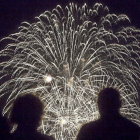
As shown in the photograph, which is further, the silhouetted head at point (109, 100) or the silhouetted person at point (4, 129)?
the silhouetted head at point (109, 100)

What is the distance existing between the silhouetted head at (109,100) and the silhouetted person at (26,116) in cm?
106

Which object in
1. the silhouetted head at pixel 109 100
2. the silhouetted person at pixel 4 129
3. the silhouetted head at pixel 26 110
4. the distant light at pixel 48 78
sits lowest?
the silhouetted person at pixel 4 129

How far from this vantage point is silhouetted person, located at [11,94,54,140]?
520 centimetres

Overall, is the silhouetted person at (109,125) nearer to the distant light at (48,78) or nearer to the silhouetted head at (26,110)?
the silhouetted head at (26,110)

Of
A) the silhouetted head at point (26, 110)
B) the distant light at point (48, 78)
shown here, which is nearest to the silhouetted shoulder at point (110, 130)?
the silhouetted head at point (26, 110)

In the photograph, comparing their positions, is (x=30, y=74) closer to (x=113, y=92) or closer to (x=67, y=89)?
(x=67, y=89)

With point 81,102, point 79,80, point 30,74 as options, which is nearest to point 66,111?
point 81,102

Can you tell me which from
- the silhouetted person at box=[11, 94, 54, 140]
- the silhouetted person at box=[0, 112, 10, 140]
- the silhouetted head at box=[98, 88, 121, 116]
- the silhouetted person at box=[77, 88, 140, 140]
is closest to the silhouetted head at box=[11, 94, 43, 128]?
the silhouetted person at box=[11, 94, 54, 140]

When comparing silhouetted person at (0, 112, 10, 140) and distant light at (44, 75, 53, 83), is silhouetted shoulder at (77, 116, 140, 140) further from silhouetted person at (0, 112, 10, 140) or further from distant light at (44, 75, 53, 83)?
distant light at (44, 75, 53, 83)

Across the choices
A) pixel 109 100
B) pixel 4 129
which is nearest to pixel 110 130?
pixel 109 100

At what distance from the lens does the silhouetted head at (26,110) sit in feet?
17.1

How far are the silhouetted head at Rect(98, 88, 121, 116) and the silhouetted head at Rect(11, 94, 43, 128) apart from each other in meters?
1.09

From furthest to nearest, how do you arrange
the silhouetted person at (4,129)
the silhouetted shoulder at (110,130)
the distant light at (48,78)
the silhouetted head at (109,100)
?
the distant light at (48,78) → the silhouetted head at (109,100) → the silhouetted shoulder at (110,130) → the silhouetted person at (4,129)

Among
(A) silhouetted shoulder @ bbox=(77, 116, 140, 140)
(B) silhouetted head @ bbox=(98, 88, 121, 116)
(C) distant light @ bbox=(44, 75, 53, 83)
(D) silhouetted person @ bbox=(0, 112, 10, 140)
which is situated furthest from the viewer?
(C) distant light @ bbox=(44, 75, 53, 83)
